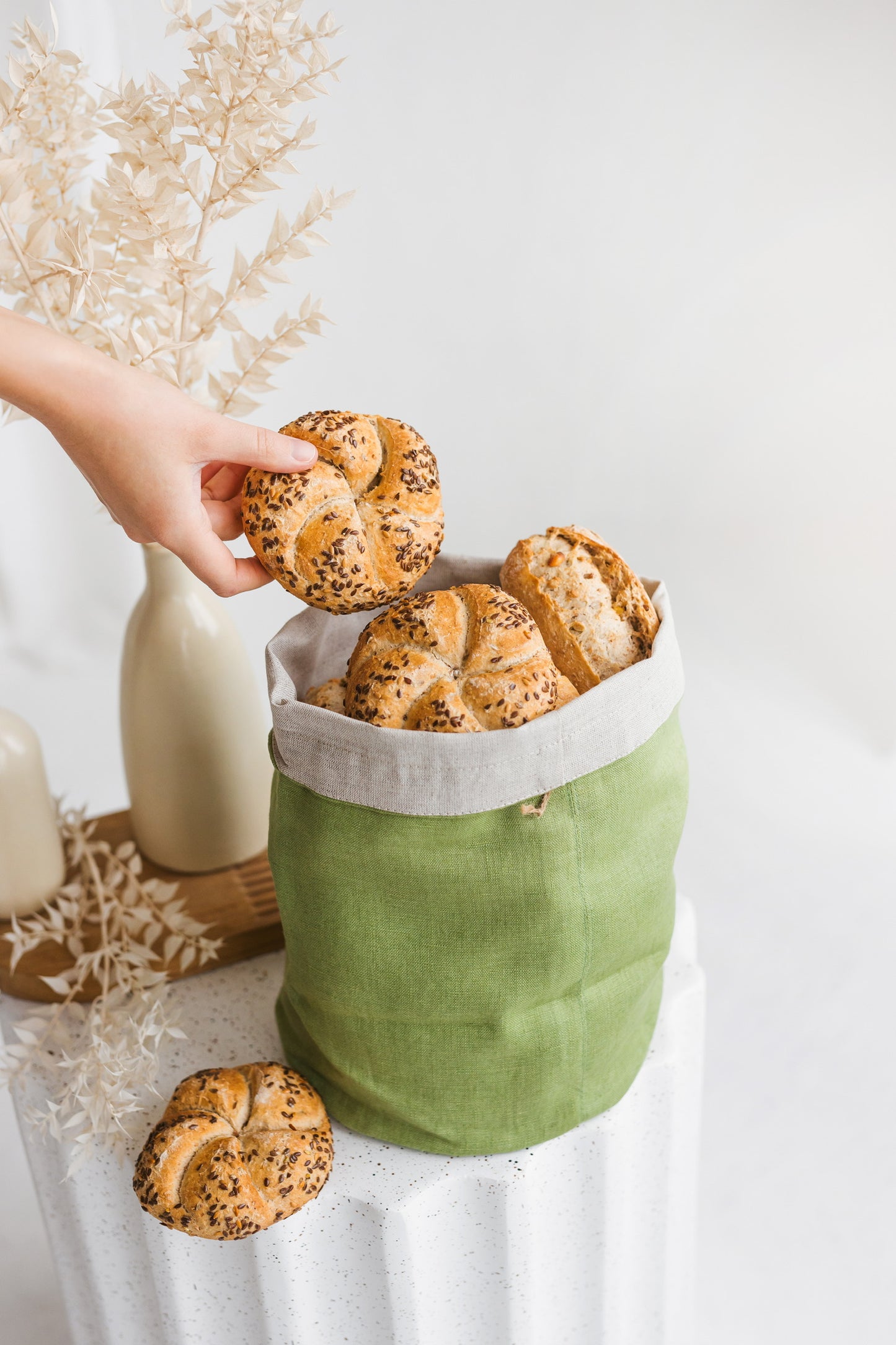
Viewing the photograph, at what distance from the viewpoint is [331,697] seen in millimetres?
1049

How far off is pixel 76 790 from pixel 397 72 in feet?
5.10

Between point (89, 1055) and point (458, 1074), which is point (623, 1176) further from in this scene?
point (89, 1055)

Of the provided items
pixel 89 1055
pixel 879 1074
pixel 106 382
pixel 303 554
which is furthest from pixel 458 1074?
pixel 879 1074

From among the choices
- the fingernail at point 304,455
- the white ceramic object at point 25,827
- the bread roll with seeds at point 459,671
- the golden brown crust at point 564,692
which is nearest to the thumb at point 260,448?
the fingernail at point 304,455

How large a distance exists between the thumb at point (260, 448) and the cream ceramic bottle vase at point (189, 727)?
37cm

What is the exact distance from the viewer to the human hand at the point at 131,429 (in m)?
0.96

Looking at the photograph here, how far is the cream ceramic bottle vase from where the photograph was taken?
134 cm

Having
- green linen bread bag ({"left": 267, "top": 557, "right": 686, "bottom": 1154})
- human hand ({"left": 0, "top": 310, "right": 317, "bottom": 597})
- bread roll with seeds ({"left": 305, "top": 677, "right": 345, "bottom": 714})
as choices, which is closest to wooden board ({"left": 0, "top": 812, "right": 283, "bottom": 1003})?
green linen bread bag ({"left": 267, "top": 557, "right": 686, "bottom": 1154})

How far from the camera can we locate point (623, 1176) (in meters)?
1.18

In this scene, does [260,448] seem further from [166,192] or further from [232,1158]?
[232,1158]

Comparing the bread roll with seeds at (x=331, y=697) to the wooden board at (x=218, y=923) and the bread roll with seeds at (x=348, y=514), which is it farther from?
the wooden board at (x=218, y=923)

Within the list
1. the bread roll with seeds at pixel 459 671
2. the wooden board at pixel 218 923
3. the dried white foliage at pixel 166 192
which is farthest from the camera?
the wooden board at pixel 218 923

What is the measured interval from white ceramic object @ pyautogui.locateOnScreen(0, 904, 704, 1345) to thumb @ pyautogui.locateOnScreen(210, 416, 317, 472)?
623 millimetres

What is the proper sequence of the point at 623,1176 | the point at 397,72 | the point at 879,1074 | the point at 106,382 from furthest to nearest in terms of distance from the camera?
the point at 397,72 → the point at 879,1074 → the point at 623,1176 → the point at 106,382
